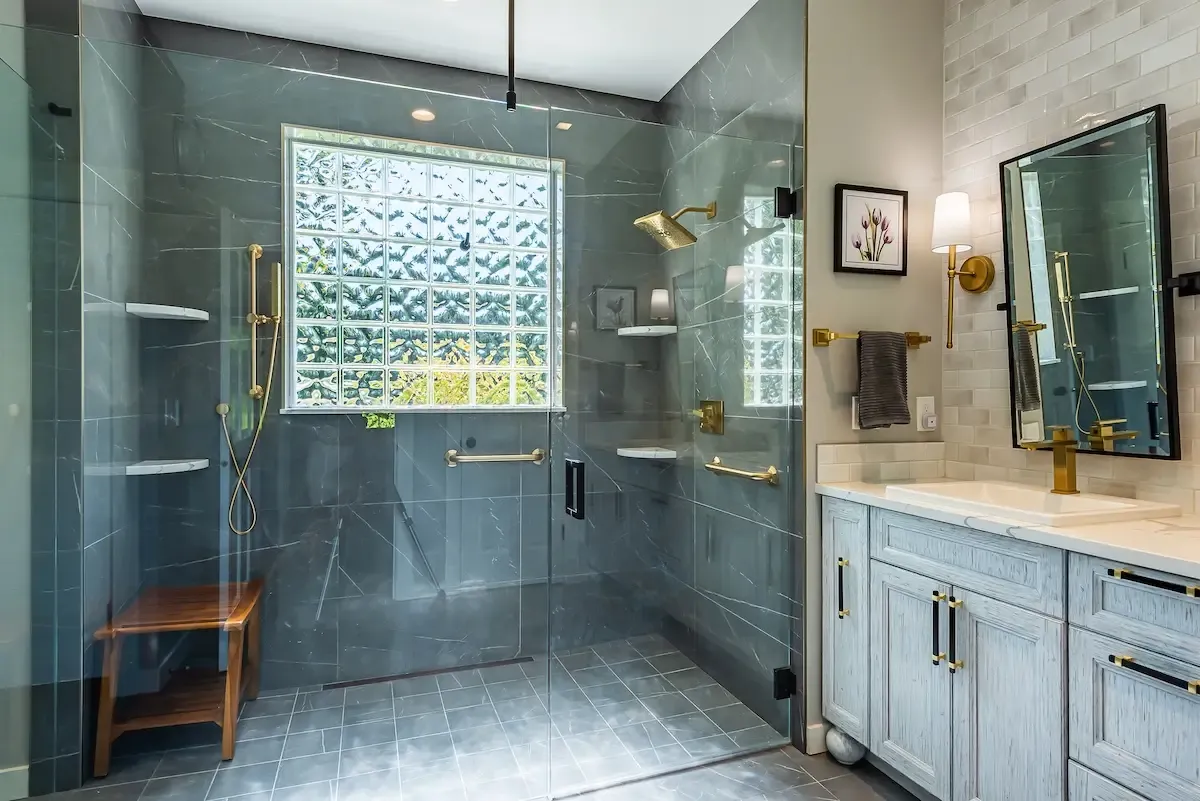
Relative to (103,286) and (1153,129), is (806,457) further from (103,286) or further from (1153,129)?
(103,286)

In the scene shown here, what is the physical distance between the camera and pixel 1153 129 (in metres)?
1.79

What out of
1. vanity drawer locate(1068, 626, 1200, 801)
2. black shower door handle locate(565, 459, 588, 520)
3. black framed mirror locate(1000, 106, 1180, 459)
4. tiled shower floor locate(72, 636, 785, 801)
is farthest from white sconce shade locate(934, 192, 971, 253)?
tiled shower floor locate(72, 636, 785, 801)

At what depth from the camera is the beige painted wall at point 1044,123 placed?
1.77m

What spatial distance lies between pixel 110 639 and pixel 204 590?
0.90 feet

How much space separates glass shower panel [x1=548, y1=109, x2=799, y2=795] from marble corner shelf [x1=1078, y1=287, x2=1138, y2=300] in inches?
34.3

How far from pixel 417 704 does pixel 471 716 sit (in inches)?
9.3

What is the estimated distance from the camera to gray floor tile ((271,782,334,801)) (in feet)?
6.60

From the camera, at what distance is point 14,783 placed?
191 cm

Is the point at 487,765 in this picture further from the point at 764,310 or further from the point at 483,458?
the point at 764,310

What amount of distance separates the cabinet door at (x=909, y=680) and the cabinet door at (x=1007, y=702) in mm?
51

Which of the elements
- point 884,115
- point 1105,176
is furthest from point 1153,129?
point 884,115

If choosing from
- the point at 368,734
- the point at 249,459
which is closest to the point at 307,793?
the point at 368,734

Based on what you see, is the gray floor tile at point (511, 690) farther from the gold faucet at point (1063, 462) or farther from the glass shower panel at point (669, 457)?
the gold faucet at point (1063, 462)

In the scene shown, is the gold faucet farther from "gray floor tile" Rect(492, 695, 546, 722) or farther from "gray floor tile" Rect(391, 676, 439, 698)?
"gray floor tile" Rect(391, 676, 439, 698)
